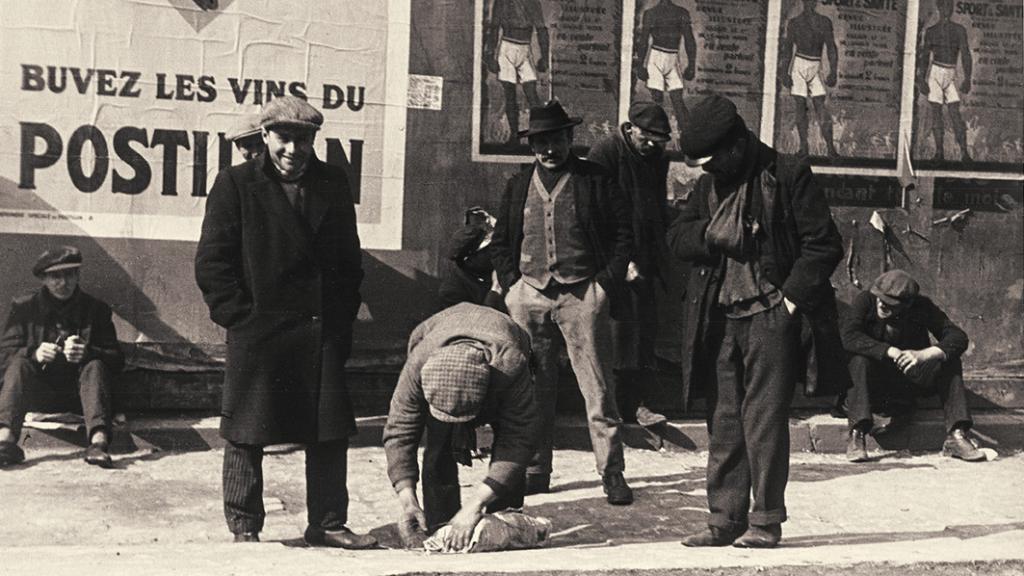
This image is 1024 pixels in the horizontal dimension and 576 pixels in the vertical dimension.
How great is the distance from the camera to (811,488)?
26.8 ft

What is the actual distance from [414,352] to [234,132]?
2.69 m

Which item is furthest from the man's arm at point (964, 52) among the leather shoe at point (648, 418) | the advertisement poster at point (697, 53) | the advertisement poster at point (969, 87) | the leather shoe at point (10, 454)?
the leather shoe at point (10, 454)

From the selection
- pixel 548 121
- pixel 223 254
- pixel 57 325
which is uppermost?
pixel 548 121

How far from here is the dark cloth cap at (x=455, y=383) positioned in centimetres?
573

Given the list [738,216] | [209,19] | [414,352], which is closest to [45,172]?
[209,19]

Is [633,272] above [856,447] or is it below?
above

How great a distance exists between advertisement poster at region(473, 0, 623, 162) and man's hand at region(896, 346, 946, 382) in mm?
2175

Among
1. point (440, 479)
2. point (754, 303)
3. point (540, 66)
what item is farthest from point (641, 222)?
point (440, 479)

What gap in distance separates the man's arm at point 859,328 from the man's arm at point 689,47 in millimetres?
1653

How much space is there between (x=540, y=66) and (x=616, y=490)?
2665 millimetres

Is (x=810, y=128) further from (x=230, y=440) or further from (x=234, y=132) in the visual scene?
(x=230, y=440)

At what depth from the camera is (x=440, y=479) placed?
21.0ft

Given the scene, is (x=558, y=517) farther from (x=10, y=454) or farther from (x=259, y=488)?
(x=10, y=454)

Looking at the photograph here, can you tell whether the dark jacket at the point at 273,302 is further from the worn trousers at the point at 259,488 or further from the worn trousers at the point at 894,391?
the worn trousers at the point at 894,391
